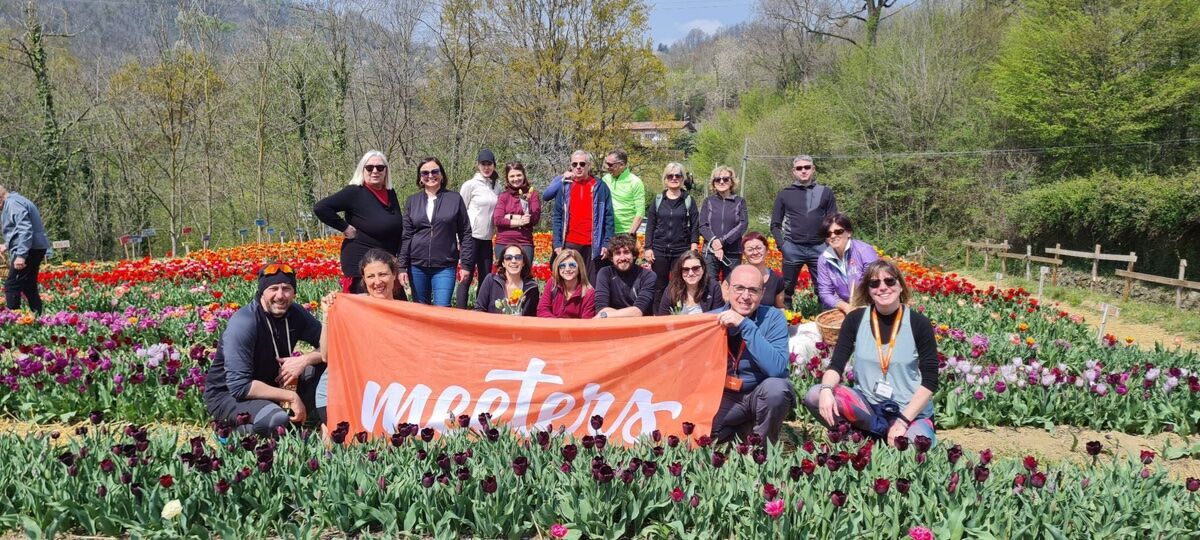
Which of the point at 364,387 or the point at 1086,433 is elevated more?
the point at 364,387

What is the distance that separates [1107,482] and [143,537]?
3901mm

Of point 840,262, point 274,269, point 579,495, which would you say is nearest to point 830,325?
point 840,262

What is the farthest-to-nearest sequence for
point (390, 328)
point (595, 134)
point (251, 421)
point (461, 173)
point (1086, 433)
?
point (595, 134)
point (461, 173)
point (1086, 433)
point (390, 328)
point (251, 421)

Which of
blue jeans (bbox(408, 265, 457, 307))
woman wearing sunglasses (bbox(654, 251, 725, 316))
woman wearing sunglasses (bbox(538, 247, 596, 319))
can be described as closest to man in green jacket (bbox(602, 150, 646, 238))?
blue jeans (bbox(408, 265, 457, 307))

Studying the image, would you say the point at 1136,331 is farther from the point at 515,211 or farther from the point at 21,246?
the point at 21,246

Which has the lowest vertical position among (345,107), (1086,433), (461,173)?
(1086,433)

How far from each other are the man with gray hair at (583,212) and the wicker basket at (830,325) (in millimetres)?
2049

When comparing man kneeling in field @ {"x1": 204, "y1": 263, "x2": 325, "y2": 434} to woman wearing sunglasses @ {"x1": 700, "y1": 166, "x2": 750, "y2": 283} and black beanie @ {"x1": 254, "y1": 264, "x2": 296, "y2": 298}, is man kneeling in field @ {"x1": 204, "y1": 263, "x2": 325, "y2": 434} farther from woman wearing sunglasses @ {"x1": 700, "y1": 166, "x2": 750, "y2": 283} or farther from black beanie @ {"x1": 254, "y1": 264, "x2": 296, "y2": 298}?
woman wearing sunglasses @ {"x1": 700, "y1": 166, "x2": 750, "y2": 283}

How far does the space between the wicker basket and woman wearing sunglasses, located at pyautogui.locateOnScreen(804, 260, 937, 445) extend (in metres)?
2.01

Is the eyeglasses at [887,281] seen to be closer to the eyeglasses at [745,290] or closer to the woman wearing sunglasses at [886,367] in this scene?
the woman wearing sunglasses at [886,367]

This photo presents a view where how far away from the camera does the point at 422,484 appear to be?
331cm

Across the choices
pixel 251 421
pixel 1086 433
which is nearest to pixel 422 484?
pixel 251 421

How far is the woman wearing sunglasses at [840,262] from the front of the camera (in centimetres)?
644

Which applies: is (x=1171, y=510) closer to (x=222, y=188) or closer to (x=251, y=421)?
(x=251, y=421)
